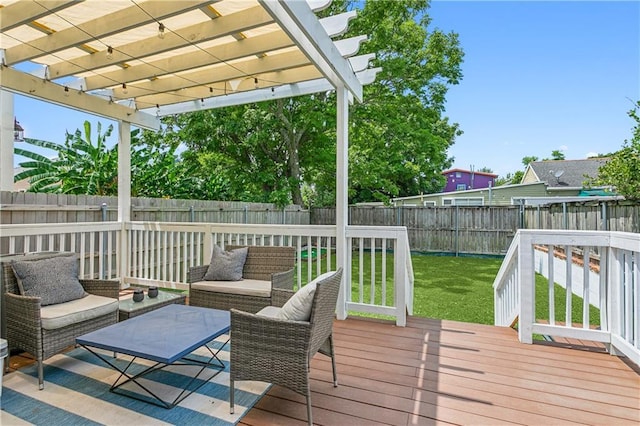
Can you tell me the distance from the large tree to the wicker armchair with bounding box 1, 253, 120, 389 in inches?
320

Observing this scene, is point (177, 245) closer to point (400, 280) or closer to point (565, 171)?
point (400, 280)

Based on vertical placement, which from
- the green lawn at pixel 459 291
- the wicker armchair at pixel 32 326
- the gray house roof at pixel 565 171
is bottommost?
the green lawn at pixel 459 291

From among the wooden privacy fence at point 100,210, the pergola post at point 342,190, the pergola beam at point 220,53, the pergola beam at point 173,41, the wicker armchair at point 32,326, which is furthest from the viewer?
the wooden privacy fence at point 100,210

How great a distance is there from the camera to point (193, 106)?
521 cm

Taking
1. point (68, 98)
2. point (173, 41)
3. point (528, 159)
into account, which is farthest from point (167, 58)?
point (528, 159)

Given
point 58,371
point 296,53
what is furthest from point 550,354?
point 58,371

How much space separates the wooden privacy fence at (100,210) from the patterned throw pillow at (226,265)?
7.65 ft

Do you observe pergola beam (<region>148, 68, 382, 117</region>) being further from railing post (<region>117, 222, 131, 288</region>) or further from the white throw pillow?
the white throw pillow

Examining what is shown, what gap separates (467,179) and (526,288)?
24901 millimetres

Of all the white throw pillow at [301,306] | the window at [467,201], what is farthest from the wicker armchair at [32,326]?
the window at [467,201]

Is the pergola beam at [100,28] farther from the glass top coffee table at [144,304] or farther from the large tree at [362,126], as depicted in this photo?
the large tree at [362,126]

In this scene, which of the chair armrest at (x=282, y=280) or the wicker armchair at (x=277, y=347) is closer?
the wicker armchair at (x=277, y=347)

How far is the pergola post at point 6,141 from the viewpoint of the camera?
5309 mm

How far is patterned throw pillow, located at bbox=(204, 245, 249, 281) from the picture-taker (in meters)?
3.87
